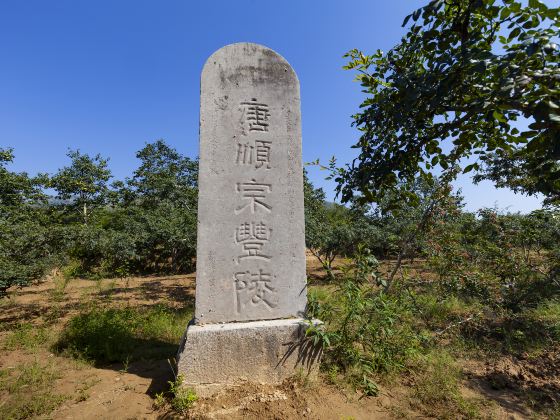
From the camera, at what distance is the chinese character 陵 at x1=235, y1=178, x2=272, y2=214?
8.72 ft

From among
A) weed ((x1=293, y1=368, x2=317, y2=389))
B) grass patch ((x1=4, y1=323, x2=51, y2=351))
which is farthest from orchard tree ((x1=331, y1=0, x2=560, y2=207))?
grass patch ((x1=4, y1=323, x2=51, y2=351))

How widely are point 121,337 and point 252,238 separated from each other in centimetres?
248

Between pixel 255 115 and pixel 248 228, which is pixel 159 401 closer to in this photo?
pixel 248 228

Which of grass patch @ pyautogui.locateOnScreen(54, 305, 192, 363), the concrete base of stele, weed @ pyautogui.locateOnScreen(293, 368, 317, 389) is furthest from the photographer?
grass patch @ pyautogui.locateOnScreen(54, 305, 192, 363)

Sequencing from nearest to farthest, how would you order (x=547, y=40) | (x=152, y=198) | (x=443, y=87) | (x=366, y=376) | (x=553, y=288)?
1. (x=547, y=40)
2. (x=443, y=87)
3. (x=366, y=376)
4. (x=553, y=288)
5. (x=152, y=198)

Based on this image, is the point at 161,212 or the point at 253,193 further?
the point at 161,212

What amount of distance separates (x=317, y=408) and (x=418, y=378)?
1.08 m

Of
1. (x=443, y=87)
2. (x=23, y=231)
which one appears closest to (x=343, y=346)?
(x=443, y=87)

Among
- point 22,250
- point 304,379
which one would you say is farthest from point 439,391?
point 22,250

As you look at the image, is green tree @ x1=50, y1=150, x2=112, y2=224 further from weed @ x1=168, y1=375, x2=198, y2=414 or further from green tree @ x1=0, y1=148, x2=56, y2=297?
weed @ x1=168, y1=375, x2=198, y2=414

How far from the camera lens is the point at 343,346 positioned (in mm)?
2787

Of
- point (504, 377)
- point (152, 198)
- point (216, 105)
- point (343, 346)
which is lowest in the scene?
point (504, 377)

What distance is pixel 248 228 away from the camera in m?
2.64

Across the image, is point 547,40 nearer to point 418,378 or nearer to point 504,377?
point 418,378
